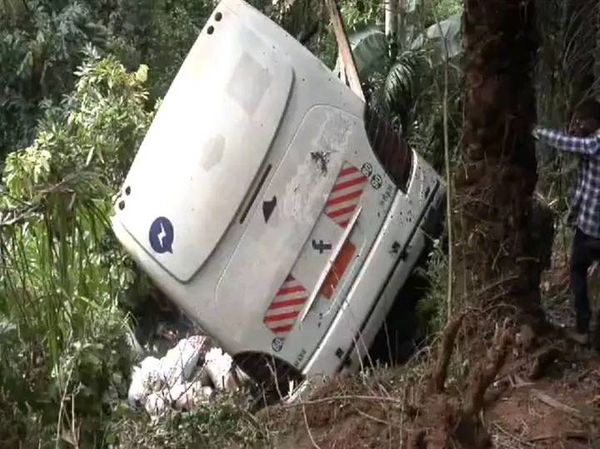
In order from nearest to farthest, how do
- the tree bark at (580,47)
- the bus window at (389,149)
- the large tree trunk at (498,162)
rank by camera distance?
the large tree trunk at (498,162) < the tree bark at (580,47) < the bus window at (389,149)

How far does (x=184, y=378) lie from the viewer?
21.9ft

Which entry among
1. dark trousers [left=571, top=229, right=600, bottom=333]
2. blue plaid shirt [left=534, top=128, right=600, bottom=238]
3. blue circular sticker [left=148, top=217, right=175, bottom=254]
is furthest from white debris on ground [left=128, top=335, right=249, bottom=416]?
blue plaid shirt [left=534, top=128, right=600, bottom=238]

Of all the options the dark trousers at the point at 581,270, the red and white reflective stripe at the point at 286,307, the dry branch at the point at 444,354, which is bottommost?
the red and white reflective stripe at the point at 286,307

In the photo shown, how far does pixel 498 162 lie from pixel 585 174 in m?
0.43

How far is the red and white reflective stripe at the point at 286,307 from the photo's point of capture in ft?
20.5

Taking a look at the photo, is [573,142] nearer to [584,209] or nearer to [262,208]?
[584,209]

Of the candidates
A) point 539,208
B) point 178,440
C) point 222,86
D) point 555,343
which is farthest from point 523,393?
point 222,86

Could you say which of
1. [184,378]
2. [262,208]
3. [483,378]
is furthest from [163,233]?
[483,378]

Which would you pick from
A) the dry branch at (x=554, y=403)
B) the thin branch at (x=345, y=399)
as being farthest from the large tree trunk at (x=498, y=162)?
the thin branch at (x=345, y=399)

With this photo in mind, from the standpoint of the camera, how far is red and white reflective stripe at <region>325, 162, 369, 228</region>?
252 inches

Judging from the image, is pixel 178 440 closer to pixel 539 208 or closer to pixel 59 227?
pixel 59 227

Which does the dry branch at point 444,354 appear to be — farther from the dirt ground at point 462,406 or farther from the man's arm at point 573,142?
the man's arm at point 573,142

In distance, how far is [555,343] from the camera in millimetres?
5348

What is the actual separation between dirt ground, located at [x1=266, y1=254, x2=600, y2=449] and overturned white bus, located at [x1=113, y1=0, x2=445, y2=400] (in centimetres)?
74
